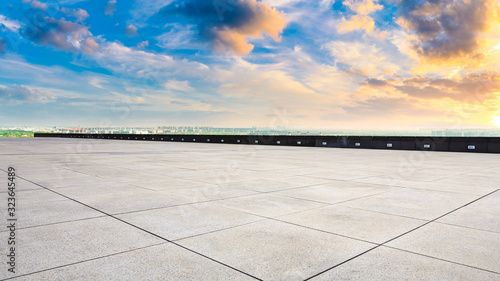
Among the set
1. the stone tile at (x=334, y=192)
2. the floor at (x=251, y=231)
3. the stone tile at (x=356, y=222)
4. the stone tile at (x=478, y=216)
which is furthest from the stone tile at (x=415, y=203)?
the stone tile at (x=356, y=222)

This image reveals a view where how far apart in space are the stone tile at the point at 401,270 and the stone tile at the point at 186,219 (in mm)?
1805

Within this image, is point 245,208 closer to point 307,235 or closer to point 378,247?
point 307,235

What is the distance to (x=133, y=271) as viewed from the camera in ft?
10.3

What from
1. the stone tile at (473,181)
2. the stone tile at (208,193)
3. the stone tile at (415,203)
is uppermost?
the stone tile at (473,181)

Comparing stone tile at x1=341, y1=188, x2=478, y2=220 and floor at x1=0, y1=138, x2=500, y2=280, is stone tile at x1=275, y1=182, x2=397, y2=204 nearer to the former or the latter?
floor at x1=0, y1=138, x2=500, y2=280

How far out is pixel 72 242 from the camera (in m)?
3.90

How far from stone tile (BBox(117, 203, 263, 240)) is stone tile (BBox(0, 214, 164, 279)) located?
235 mm

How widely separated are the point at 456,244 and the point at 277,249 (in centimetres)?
213

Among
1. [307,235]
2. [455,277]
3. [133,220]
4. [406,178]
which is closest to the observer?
[455,277]

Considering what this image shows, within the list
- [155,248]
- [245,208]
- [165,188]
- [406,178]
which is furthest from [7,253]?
[406,178]

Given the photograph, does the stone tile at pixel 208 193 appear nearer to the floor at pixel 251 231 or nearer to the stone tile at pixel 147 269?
the floor at pixel 251 231

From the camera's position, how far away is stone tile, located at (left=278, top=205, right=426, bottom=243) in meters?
4.33

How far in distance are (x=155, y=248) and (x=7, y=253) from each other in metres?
1.52

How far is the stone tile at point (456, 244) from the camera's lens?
11.5 ft
